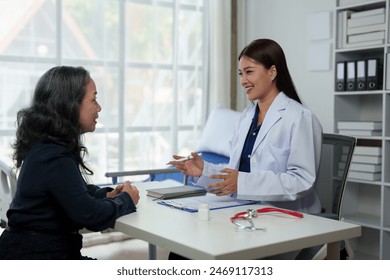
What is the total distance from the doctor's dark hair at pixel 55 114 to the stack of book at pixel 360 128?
217 cm

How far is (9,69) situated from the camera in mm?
3473

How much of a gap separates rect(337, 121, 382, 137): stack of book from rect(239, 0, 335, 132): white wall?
13.6 inches

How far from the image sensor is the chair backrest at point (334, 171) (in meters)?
2.12

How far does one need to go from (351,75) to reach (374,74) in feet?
0.57

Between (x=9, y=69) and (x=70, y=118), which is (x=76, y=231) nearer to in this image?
Result: (x=70, y=118)

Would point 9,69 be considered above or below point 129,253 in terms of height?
above

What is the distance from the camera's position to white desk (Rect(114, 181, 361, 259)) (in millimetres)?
1268

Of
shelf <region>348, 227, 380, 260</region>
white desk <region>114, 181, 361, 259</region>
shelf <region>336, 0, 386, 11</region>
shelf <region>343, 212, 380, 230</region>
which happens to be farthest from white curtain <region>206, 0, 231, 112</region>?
white desk <region>114, 181, 361, 259</region>

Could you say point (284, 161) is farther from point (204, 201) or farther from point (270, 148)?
point (204, 201)

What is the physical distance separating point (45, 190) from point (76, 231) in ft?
0.69

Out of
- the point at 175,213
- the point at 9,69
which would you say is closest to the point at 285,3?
the point at 9,69

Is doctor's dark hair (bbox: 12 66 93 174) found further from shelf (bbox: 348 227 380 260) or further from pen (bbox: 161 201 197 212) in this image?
shelf (bbox: 348 227 380 260)

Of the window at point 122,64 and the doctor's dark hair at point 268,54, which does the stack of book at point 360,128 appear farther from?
the window at point 122,64

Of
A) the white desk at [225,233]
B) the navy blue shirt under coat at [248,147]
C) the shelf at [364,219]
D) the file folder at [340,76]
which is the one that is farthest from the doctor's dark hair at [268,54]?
the shelf at [364,219]
